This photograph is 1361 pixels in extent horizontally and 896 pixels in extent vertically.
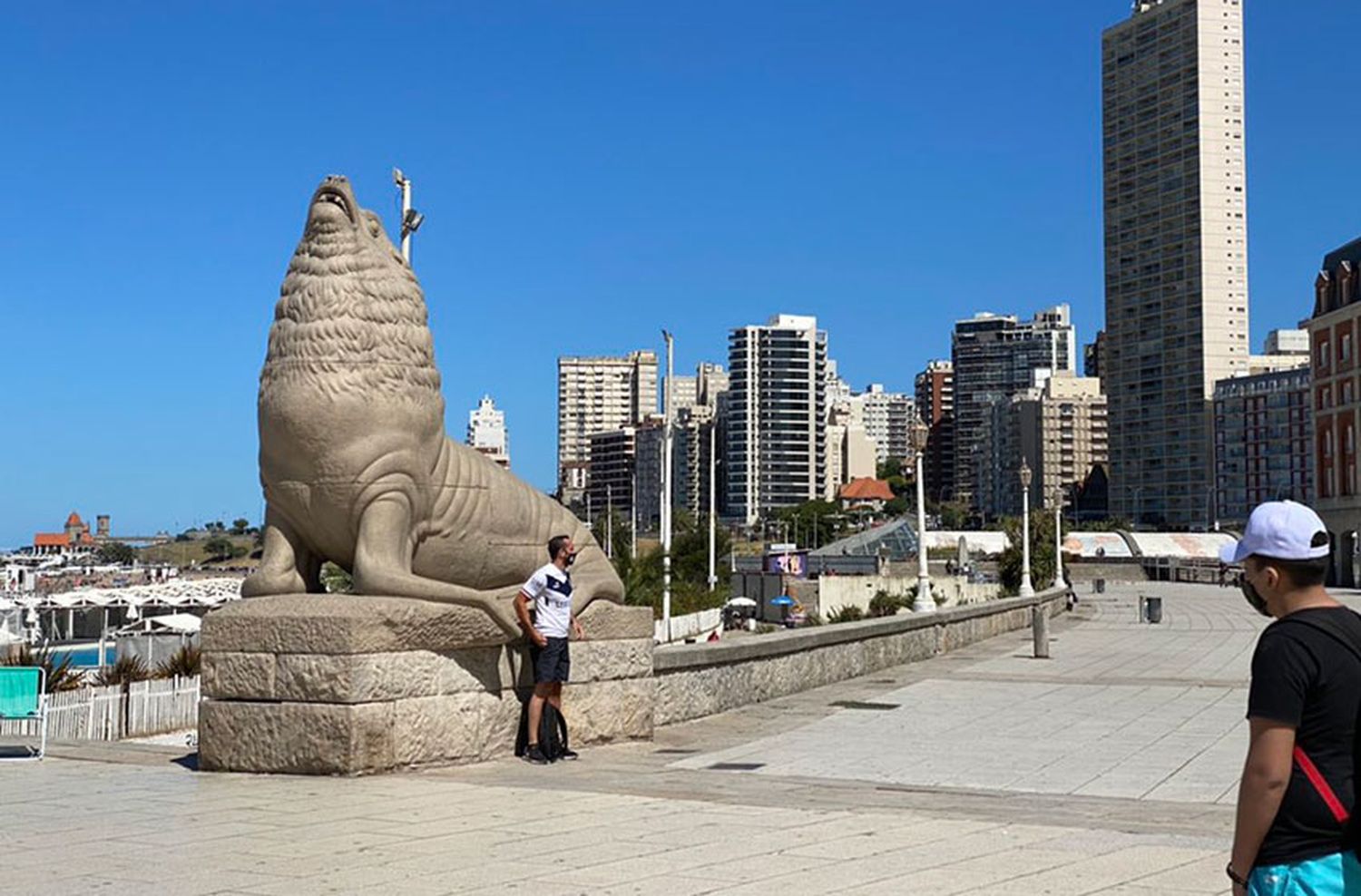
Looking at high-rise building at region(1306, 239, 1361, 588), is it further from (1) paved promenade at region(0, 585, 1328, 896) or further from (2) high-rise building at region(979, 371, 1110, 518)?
(2) high-rise building at region(979, 371, 1110, 518)

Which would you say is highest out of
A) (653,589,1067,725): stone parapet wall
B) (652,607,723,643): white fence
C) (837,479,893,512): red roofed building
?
(837,479,893,512): red roofed building

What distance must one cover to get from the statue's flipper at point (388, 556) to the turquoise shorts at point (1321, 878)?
6770 mm

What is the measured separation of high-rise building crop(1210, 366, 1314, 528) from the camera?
5428 inches

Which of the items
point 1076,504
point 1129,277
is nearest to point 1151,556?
point 1129,277

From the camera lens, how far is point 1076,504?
170 m

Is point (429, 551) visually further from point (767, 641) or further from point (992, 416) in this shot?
point (992, 416)

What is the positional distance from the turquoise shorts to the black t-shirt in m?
0.02

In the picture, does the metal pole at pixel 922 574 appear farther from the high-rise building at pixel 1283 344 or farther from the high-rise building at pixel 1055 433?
the high-rise building at pixel 1283 344

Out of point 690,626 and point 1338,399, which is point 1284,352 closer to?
point 1338,399

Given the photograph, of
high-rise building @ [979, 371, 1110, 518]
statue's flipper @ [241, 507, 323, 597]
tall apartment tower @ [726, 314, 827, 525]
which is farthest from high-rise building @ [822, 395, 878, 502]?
statue's flipper @ [241, 507, 323, 597]

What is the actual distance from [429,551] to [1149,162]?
150m

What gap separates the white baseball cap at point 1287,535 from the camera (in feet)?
11.9

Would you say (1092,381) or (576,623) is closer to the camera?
(576,623)

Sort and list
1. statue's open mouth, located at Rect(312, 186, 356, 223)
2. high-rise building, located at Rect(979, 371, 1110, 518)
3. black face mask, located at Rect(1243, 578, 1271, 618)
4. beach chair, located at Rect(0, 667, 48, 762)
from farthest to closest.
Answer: high-rise building, located at Rect(979, 371, 1110, 518) < beach chair, located at Rect(0, 667, 48, 762) < statue's open mouth, located at Rect(312, 186, 356, 223) < black face mask, located at Rect(1243, 578, 1271, 618)
